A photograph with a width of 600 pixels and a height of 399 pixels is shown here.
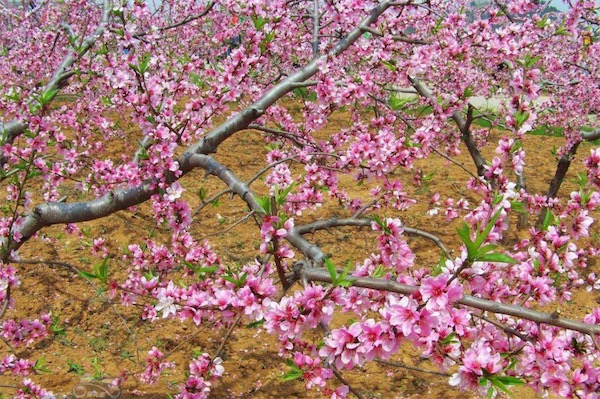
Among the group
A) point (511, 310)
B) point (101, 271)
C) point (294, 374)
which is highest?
point (101, 271)

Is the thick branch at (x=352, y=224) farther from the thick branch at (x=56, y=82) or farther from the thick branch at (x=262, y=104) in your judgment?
the thick branch at (x=56, y=82)

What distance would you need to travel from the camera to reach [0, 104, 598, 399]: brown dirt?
→ 3746mm

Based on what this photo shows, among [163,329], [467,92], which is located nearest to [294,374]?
[467,92]

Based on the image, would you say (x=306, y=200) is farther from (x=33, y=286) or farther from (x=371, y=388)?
(x=33, y=286)

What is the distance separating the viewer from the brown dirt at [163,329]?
375cm

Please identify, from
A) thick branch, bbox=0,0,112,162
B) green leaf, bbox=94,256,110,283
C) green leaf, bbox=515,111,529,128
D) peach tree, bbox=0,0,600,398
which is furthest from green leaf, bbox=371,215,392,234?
thick branch, bbox=0,0,112,162

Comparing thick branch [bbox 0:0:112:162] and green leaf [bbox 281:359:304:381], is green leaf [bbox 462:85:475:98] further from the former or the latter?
thick branch [bbox 0:0:112:162]

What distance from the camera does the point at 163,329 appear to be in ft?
14.5

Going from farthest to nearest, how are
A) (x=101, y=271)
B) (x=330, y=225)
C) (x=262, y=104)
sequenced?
(x=262, y=104) → (x=330, y=225) → (x=101, y=271)

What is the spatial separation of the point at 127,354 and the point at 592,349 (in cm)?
363

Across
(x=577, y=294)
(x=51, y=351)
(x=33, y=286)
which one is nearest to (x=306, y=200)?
(x=51, y=351)

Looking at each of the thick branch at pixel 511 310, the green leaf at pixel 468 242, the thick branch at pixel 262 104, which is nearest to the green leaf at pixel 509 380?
the thick branch at pixel 511 310

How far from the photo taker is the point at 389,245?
2.28 metres

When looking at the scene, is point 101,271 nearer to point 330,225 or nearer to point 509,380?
point 330,225
